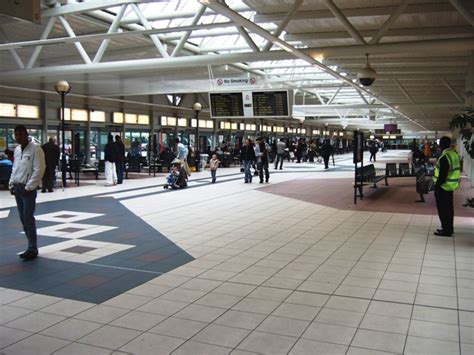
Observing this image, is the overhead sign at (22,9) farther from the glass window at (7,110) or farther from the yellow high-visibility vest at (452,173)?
the glass window at (7,110)

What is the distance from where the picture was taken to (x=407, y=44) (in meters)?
10.2

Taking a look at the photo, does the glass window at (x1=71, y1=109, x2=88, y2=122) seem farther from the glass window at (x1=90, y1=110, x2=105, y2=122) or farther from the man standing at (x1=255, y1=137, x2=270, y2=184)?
the man standing at (x1=255, y1=137, x2=270, y2=184)

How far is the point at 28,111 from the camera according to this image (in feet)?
66.1

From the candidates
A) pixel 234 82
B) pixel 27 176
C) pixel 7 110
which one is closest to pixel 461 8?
pixel 27 176

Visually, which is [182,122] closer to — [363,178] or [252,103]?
[252,103]

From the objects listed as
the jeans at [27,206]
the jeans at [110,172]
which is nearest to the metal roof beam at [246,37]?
the jeans at [27,206]

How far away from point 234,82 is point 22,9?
1228cm

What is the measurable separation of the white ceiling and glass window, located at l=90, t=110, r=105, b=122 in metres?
1.55

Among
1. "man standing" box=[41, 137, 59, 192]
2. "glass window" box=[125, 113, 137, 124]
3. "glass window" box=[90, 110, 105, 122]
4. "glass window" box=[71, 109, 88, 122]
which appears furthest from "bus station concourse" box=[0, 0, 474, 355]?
"glass window" box=[125, 113, 137, 124]

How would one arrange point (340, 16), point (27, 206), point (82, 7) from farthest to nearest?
1. point (82, 7)
2. point (340, 16)
3. point (27, 206)

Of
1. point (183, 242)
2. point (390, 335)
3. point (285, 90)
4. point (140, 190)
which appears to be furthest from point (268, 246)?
point (285, 90)

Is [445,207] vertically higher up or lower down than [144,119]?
lower down

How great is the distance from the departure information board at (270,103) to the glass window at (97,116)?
10.3 metres

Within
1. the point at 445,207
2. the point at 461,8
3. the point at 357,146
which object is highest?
the point at 461,8
